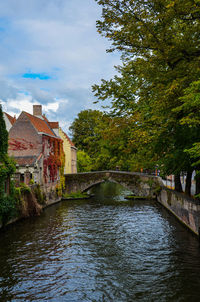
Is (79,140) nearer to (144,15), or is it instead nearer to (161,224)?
(161,224)

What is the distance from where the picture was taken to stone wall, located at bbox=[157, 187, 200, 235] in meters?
13.8

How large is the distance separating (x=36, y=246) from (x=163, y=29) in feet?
37.6

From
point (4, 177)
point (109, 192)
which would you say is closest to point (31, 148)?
point (4, 177)

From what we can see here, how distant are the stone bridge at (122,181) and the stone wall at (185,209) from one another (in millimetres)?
7768

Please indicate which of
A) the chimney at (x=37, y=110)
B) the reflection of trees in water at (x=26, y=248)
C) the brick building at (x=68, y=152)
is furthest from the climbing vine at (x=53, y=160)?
the brick building at (x=68, y=152)

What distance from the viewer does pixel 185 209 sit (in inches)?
634

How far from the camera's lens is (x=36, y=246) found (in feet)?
44.8

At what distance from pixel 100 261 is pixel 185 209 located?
6.91 meters

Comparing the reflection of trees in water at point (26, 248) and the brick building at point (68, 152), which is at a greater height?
the brick building at point (68, 152)

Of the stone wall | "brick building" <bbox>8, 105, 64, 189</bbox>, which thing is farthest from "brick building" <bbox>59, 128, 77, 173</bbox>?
the stone wall

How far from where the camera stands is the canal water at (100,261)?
28.7 ft

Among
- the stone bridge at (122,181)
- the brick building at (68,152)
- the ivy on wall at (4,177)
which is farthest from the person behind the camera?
the brick building at (68,152)

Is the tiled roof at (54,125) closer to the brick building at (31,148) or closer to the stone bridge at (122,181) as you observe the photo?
the stone bridge at (122,181)

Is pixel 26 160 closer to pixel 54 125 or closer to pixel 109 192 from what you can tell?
pixel 54 125
